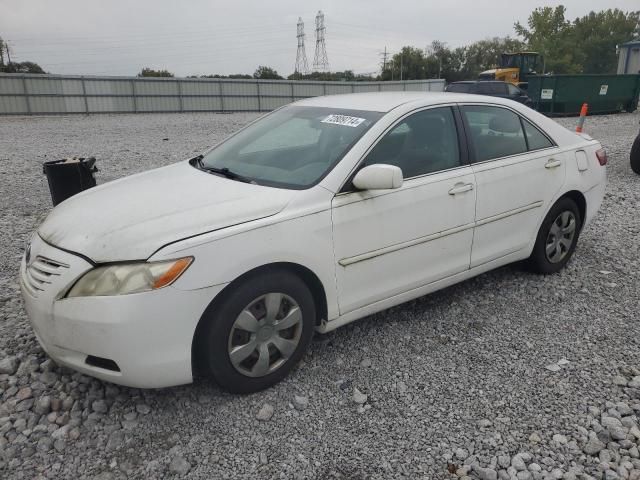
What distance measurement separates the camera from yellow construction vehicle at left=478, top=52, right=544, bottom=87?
2688cm

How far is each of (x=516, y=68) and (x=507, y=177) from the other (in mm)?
26903

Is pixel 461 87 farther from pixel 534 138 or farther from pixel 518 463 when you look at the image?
pixel 518 463

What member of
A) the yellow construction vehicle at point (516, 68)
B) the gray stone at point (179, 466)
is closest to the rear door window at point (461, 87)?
the yellow construction vehicle at point (516, 68)

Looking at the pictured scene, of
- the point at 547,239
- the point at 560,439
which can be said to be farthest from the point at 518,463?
the point at 547,239

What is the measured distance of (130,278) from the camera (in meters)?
2.45

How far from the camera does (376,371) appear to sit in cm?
317

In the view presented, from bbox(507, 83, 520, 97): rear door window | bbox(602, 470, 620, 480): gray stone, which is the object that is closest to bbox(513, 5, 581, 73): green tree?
bbox(507, 83, 520, 97): rear door window

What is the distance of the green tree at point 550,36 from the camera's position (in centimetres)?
5841

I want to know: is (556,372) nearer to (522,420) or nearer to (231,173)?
(522,420)

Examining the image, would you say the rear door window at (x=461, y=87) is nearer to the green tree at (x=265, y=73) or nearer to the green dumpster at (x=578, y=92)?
the green dumpster at (x=578, y=92)

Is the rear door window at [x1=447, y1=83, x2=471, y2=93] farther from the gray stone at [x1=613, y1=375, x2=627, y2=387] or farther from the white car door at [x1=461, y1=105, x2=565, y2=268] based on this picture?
the gray stone at [x1=613, y1=375, x2=627, y2=387]

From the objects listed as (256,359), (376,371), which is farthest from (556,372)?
(256,359)

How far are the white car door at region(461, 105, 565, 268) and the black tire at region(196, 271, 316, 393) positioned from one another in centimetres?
151

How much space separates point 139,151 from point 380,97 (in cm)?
976
